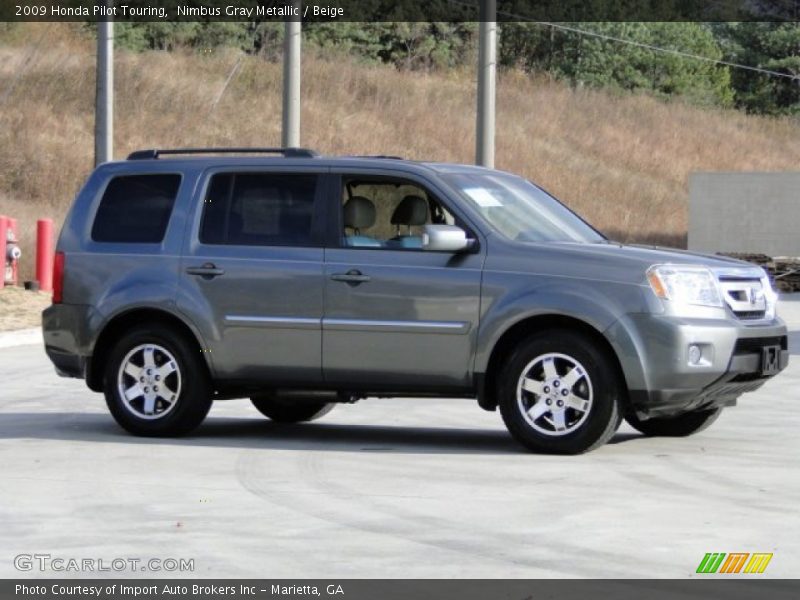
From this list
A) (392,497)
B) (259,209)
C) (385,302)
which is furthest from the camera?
(259,209)

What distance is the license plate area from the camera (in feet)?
40.5

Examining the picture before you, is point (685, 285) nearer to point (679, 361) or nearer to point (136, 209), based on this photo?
point (679, 361)

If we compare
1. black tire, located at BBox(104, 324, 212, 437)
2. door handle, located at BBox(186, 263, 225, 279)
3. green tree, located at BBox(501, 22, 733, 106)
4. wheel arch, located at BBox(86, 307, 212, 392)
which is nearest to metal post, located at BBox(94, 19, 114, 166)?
wheel arch, located at BBox(86, 307, 212, 392)

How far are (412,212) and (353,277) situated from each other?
621mm

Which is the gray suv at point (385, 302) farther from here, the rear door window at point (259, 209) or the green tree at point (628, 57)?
the green tree at point (628, 57)

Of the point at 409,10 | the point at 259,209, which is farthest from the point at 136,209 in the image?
the point at 409,10

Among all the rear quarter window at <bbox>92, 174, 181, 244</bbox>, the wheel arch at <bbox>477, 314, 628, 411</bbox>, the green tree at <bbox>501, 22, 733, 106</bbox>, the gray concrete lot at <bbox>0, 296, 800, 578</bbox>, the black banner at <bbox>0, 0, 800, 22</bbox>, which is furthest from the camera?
the green tree at <bbox>501, 22, 733, 106</bbox>

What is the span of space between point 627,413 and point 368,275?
195 cm

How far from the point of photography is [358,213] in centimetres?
1300

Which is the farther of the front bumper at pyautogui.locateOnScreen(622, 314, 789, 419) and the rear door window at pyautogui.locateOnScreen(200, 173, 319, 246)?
the rear door window at pyautogui.locateOnScreen(200, 173, 319, 246)

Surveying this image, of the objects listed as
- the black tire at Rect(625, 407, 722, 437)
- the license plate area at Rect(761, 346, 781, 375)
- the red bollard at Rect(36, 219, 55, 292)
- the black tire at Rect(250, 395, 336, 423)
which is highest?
the license plate area at Rect(761, 346, 781, 375)

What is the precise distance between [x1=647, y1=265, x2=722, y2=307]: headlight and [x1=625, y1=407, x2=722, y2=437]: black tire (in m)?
1.52

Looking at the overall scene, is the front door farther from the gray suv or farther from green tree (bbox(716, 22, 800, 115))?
green tree (bbox(716, 22, 800, 115))
